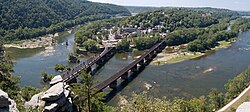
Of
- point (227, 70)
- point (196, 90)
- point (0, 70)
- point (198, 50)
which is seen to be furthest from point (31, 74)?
point (198, 50)

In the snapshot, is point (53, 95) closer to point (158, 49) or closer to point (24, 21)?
point (158, 49)

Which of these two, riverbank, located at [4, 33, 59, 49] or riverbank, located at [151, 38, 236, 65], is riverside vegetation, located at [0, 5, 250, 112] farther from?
riverbank, located at [4, 33, 59, 49]

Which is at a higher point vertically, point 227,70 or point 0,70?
point 0,70

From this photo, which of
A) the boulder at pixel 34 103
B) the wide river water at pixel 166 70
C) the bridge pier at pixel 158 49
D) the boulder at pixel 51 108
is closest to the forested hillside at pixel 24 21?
the wide river water at pixel 166 70

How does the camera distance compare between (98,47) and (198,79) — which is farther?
(98,47)

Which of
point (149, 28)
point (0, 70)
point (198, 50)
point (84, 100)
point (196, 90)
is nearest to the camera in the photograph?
point (84, 100)

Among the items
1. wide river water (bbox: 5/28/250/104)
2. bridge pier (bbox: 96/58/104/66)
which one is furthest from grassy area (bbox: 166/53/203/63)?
bridge pier (bbox: 96/58/104/66)

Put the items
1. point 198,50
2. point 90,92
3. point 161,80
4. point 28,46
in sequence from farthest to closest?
point 28,46
point 198,50
point 161,80
point 90,92

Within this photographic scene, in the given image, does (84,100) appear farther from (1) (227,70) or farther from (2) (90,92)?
(1) (227,70)
